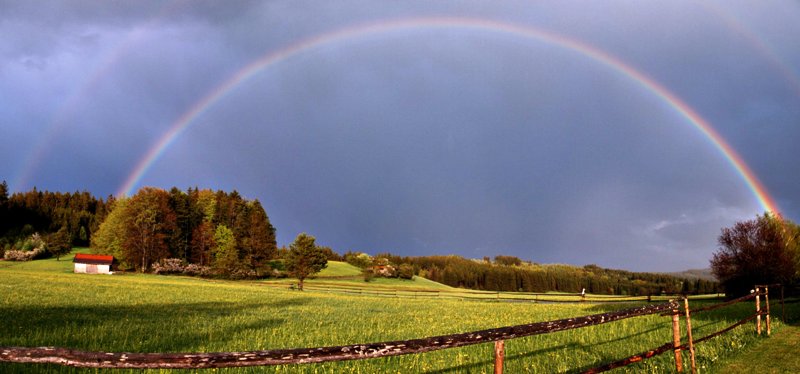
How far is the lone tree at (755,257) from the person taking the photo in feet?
158

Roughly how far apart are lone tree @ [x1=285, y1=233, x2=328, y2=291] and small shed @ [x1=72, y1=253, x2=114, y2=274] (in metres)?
40.3

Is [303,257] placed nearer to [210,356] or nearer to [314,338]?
[314,338]

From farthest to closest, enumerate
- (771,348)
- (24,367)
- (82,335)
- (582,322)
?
(82,335) < (771,348) < (24,367) < (582,322)

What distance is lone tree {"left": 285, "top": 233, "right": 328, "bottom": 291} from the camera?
3155 inches

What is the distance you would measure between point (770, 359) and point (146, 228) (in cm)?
10998

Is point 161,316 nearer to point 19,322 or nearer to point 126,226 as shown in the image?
point 19,322

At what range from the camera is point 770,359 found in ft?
40.1

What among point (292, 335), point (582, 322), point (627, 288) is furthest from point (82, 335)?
point (627, 288)

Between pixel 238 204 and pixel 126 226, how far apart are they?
1066 inches

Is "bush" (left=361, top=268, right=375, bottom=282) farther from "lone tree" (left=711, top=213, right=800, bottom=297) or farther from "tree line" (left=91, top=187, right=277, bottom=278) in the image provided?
"lone tree" (left=711, top=213, right=800, bottom=297)

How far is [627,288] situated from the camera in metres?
169

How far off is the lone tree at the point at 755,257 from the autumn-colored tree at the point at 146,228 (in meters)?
102

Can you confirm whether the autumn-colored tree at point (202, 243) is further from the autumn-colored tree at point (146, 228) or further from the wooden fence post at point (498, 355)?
the wooden fence post at point (498, 355)

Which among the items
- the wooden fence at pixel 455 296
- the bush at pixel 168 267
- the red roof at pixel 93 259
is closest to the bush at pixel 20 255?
the red roof at pixel 93 259
